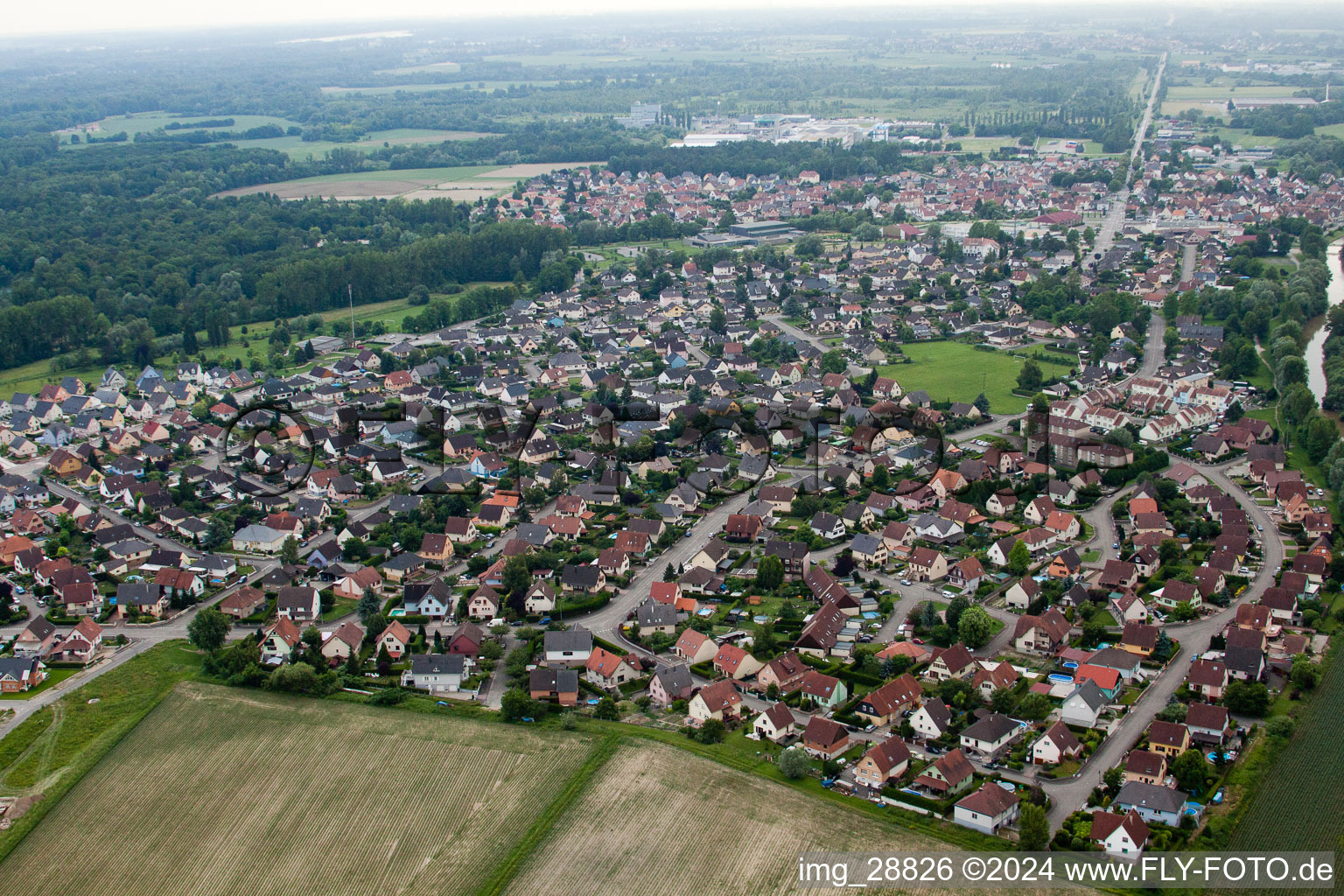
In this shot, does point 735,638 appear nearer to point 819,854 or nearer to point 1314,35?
point 819,854

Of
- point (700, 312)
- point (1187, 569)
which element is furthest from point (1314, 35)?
point (1187, 569)

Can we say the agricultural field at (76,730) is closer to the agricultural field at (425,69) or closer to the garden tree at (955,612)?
the garden tree at (955,612)

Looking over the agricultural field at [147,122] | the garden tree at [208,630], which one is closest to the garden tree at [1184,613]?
the garden tree at [208,630]

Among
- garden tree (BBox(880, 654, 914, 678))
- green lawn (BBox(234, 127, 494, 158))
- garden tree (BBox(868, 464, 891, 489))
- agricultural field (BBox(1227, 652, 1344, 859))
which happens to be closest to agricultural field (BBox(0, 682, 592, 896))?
garden tree (BBox(880, 654, 914, 678))

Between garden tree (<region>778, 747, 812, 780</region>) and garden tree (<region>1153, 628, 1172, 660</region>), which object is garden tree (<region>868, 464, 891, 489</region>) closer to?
garden tree (<region>1153, 628, 1172, 660</region>)

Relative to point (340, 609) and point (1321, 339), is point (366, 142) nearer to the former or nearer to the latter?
point (1321, 339)

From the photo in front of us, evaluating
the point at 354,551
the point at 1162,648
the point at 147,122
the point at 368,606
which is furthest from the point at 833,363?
the point at 147,122

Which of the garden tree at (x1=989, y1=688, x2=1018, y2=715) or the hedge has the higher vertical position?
the garden tree at (x1=989, y1=688, x2=1018, y2=715)
